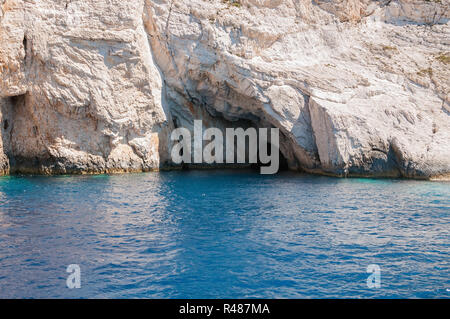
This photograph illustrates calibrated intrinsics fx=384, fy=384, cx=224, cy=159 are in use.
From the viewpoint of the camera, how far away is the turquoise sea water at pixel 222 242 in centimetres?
768

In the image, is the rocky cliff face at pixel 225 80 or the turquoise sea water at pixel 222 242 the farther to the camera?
the rocky cliff face at pixel 225 80

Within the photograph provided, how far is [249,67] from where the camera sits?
26469 millimetres


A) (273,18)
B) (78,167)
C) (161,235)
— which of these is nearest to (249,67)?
(273,18)

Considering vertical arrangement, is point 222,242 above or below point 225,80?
below

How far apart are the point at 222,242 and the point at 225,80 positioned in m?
18.3

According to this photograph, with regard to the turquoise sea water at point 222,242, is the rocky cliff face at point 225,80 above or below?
above

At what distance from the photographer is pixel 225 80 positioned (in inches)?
1069

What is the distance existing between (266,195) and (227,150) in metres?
14.9

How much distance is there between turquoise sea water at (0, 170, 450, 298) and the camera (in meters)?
7.68

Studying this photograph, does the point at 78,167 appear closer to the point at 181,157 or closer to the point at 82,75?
the point at 82,75

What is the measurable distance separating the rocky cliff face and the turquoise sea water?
6.24 metres

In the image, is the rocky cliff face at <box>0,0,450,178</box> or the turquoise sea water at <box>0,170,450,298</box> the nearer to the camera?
the turquoise sea water at <box>0,170,450,298</box>

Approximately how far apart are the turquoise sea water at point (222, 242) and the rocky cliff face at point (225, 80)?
6.24 metres

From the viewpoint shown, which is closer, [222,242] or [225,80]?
[222,242]
